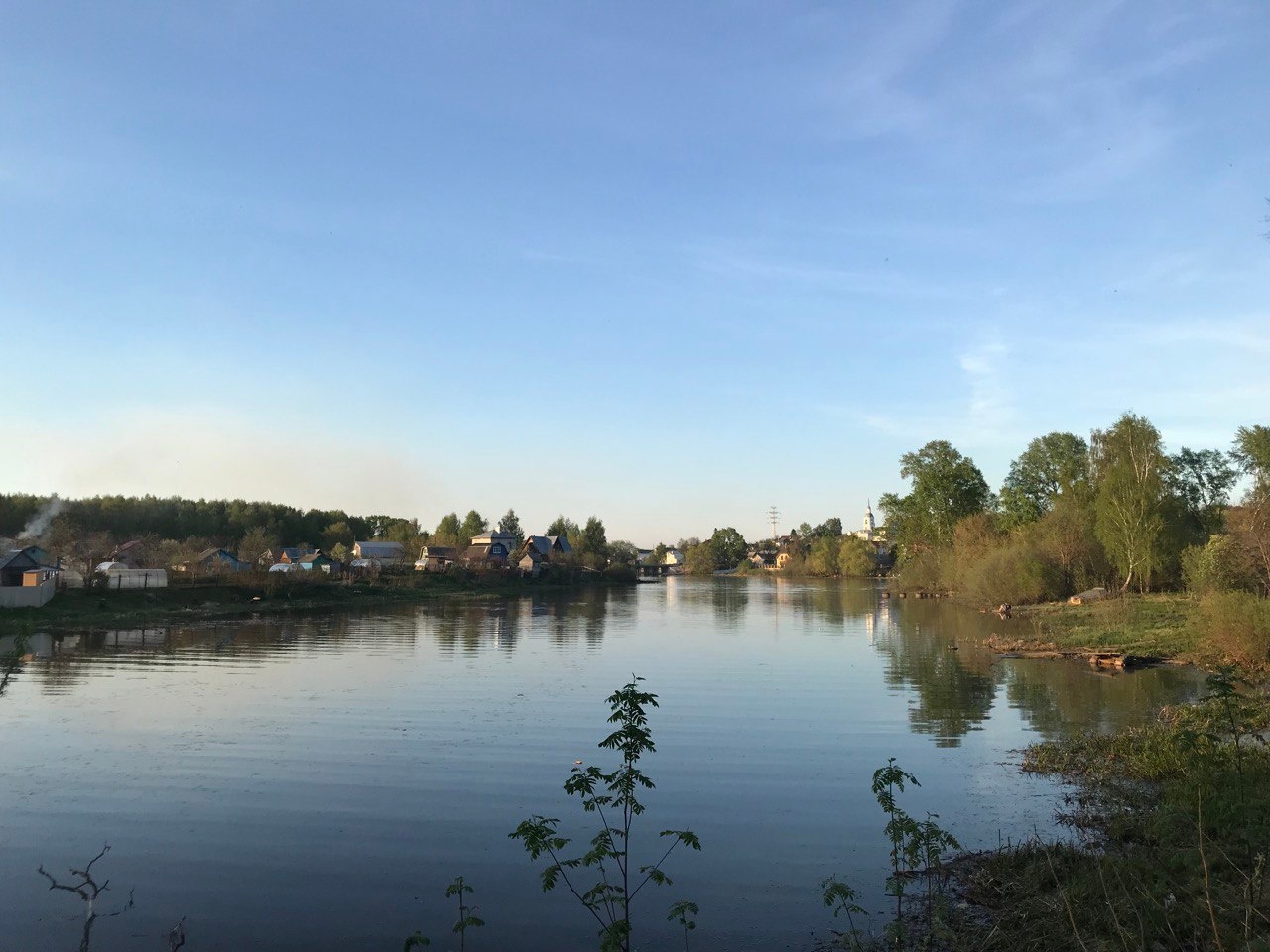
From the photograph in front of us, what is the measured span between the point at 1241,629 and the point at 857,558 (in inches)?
4274

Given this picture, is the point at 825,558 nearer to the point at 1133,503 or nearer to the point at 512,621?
the point at 1133,503

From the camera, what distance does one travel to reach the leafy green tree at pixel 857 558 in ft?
431

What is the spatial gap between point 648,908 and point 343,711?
46.3ft

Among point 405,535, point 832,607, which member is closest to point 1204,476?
point 832,607

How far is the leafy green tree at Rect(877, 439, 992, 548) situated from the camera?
8306 centimetres

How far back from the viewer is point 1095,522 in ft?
188

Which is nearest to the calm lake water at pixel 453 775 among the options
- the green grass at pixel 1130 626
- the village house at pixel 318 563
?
the green grass at pixel 1130 626

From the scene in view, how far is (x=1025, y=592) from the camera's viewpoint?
189ft

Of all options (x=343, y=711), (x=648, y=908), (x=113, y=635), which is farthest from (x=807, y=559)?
(x=648, y=908)

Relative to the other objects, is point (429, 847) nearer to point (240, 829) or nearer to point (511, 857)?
point (511, 857)

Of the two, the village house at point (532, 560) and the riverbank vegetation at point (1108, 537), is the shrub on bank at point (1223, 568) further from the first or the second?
the village house at point (532, 560)

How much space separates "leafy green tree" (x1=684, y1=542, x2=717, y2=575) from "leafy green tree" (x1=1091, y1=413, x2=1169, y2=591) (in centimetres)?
13469

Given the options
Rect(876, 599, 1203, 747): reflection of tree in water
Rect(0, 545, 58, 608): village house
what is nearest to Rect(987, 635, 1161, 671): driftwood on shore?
Rect(876, 599, 1203, 747): reflection of tree in water

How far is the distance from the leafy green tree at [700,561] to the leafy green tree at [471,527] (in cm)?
5480
